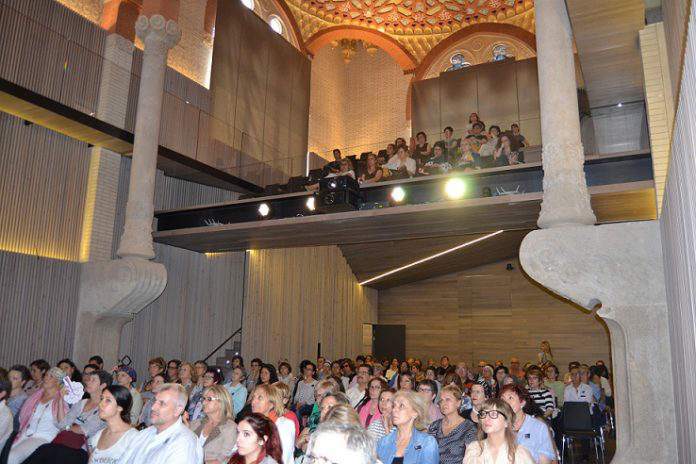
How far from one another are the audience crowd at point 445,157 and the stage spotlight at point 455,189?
0.99 ft

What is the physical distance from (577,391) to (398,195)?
4009mm

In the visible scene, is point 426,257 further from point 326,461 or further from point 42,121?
point 326,461

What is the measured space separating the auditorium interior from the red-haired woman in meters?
2.48

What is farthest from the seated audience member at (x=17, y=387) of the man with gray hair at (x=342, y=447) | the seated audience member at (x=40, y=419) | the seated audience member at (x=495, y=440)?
the man with gray hair at (x=342, y=447)

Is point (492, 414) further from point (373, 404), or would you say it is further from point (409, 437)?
point (373, 404)

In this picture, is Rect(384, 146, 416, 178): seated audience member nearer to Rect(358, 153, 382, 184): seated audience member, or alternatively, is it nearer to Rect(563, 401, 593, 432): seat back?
Rect(358, 153, 382, 184): seated audience member

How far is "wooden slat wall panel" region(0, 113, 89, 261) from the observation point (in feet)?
30.8

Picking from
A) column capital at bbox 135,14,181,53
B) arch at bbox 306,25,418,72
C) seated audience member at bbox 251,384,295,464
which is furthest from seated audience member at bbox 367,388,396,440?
arch at bbox 306,25,418,72

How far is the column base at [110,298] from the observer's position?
968cm

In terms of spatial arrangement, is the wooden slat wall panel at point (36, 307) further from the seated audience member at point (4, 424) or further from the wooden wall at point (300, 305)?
the seated audience member at point (4, 424)

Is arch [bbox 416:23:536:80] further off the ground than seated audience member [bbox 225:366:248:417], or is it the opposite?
arch [bbox 416:23:536:80]

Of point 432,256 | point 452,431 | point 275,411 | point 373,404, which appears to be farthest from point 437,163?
point 275,411

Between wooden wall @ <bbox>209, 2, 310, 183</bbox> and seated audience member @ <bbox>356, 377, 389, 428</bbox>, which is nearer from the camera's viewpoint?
seated audience member @ <bbox>356, 377, 389, 428</bbox>

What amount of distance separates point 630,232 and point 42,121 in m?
9.42
